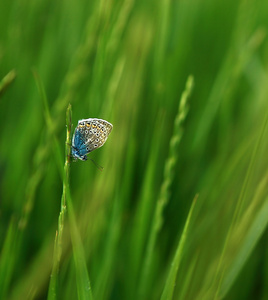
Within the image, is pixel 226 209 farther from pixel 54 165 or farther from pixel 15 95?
pixel 15 95

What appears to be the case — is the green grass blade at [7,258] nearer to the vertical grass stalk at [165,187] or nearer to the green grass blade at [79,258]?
the green grass blade at [79,258]

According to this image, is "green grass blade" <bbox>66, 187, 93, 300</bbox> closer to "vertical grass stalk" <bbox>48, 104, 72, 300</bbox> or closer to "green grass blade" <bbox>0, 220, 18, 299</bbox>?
"vertical grass stalk" <bbox>48, 104, 72, 300</bbox>

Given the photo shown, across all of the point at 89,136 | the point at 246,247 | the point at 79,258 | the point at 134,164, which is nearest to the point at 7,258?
the point at 79,258

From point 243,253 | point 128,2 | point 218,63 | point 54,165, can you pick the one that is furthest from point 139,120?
point 243,253

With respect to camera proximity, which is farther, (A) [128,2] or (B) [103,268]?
(A) [128,2]

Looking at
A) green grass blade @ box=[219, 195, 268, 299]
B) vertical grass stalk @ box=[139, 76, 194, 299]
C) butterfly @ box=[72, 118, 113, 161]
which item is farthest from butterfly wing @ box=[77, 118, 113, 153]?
green grass blade @ box=[219, 195, 268, 299]
